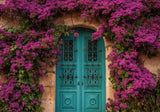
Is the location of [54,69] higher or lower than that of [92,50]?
lower

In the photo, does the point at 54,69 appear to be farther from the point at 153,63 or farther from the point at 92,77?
the point at 153,63

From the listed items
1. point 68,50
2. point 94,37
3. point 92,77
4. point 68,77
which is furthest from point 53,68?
point 94,37

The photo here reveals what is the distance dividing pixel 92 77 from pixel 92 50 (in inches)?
24.1

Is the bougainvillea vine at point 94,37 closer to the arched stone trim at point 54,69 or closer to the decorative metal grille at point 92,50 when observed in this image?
the arched stone trim at point 54,69

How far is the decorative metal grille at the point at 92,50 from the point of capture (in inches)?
207

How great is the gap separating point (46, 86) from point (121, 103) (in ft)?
5.28

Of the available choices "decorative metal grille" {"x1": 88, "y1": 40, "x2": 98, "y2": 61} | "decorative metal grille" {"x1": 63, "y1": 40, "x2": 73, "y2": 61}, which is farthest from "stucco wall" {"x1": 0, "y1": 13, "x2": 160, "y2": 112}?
"decorative metal grille" {"x1": 63, "y1": 40, "x2": 73, "y2": 61}

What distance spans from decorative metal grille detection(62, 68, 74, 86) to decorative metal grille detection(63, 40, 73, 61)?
9.9 inches

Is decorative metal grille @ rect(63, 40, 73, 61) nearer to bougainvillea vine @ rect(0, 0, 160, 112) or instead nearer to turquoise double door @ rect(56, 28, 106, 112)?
turquoise double door @ rect(56, 28, 106, 112)

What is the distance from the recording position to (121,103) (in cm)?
469

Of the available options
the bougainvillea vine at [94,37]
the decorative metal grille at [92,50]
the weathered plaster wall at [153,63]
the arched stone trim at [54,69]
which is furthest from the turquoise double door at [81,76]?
the weathered plaster wall at [153,63]

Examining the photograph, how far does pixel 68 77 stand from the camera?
5191 mm

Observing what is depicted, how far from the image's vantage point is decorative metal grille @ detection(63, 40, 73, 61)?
5242 millimetres

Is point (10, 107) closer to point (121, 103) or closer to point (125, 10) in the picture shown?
point (121, 103)
